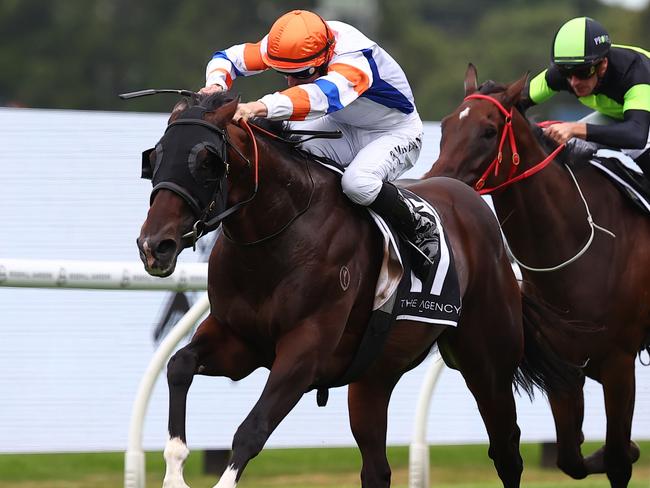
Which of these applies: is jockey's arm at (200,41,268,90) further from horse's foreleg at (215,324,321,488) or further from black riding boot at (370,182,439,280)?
horse's foreleg at (215,324,321,488)

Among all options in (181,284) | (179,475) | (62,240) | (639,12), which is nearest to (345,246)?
(179,475)

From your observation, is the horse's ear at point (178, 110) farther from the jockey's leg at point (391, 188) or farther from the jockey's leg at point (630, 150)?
the jockey's leg at point (630, 150)

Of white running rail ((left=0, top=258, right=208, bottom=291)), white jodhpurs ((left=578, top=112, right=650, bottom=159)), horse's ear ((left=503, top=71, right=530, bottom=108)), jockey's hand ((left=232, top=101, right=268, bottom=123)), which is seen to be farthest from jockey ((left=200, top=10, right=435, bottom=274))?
white jodhpurs ((left=578, top=112, right=650, bottom=159))

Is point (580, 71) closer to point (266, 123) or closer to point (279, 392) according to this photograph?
point (266, 123)

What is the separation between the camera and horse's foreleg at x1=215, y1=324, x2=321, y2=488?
4.15 m

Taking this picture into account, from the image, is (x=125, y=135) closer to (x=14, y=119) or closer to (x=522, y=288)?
(x=14, y=119)

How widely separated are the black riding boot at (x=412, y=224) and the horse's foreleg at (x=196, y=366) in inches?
28.3

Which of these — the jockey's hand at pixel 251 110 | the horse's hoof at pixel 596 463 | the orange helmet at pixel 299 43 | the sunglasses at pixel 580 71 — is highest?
the orange helmet at pixel 299 43

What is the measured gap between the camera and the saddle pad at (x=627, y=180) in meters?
6.02

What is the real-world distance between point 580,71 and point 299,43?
1835mm

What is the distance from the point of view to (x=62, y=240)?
6.60 meters

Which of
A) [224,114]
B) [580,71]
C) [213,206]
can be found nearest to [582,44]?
[580,71]

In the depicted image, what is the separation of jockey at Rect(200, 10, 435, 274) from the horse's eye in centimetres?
64

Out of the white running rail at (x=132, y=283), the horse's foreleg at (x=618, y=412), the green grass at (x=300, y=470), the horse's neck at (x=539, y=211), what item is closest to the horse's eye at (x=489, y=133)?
the horse's neck at (x=539, y=211)
